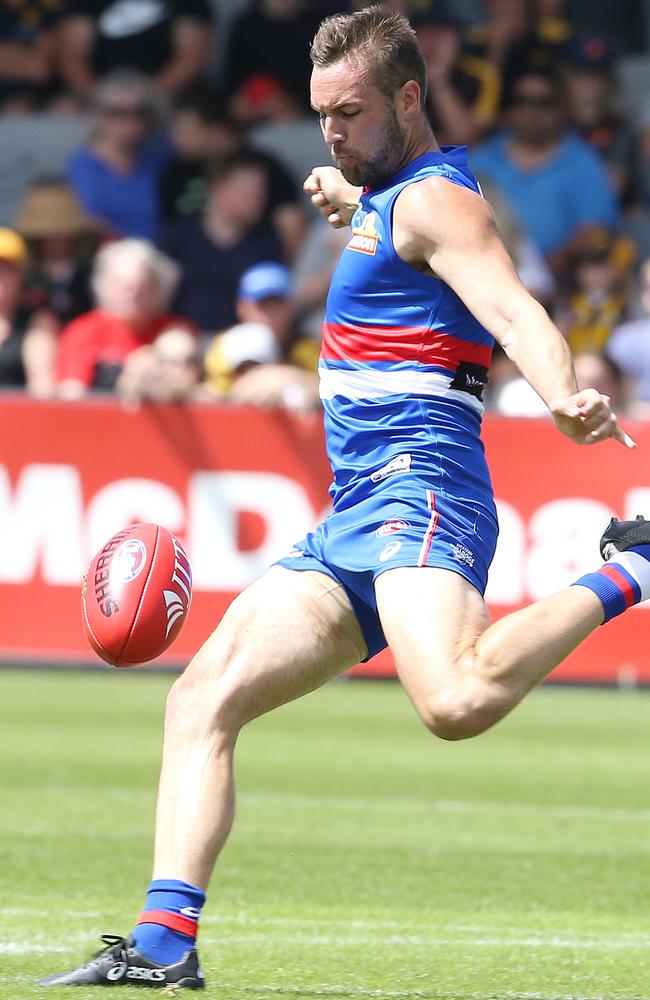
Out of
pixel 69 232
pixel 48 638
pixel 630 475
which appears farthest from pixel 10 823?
pixel 69 232

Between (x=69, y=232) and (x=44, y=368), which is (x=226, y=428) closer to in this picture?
(x=44, y=368)

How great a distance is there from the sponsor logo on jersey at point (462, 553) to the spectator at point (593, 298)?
9.38 m

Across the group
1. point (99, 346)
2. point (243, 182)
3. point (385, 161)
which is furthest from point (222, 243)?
point (385, 161)

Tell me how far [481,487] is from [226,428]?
24.7 feet

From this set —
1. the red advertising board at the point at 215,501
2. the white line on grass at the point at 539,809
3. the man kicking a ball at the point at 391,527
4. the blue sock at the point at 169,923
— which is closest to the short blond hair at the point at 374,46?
the man kicking a ball at the point at 391,527

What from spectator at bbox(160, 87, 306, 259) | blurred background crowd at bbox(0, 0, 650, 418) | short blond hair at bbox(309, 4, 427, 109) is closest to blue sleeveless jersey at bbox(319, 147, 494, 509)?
short blond hair at bbox(309, 4, 427, 109)

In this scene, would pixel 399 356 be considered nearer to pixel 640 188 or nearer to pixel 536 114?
pixel 536 114

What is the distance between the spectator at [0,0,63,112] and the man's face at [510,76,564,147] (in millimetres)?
4812

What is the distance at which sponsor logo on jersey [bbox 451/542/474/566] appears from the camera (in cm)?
522

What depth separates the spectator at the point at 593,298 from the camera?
14.8m

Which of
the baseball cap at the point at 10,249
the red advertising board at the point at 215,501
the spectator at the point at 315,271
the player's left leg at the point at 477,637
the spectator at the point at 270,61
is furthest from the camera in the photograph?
the spectator at the point at 270,61

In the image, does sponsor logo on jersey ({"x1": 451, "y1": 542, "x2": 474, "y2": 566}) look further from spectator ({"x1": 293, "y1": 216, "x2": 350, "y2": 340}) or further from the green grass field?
spectator ({"x1": 293, "y1": 216, "x2": 350, "y2": 340})

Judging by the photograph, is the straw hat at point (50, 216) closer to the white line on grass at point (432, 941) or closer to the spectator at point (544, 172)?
the spectator at point (544, 172)

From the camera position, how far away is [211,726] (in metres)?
5.25
